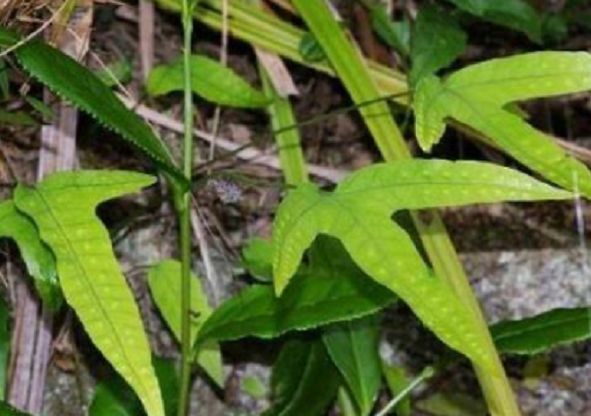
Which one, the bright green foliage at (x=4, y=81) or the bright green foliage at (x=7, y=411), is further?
the bright green foliage at (x=4, y=81)

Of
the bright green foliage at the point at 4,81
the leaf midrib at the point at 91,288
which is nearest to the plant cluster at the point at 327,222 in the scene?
the leaf midrib at the point at 91,288

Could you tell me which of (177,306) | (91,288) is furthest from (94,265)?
(177,306)

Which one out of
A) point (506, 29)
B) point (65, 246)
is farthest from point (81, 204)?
point (506, 29)

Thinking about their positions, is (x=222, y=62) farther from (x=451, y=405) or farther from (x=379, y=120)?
(x=451, y=405)

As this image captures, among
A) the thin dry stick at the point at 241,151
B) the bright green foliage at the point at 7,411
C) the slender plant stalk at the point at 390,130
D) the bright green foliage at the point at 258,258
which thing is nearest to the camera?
the bright green foliage at the point at 7,411

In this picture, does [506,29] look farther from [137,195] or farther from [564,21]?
[137,195]

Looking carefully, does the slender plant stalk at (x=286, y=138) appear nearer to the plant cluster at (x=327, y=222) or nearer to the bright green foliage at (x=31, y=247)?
the plant cluster at (x=327, y=222)
